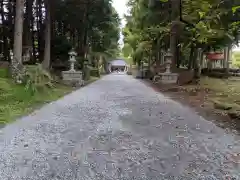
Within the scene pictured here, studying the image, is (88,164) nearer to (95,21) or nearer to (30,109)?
(30,109)

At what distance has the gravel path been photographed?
3570mm

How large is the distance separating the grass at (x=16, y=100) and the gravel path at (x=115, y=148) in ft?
1.48

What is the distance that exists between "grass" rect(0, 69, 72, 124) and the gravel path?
0.45 meters

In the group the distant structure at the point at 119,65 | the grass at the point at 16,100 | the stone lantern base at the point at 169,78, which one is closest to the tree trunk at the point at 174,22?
the stone lantern base at the point at 169,78

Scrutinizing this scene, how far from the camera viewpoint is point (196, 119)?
7.21 metres

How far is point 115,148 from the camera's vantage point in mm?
4617

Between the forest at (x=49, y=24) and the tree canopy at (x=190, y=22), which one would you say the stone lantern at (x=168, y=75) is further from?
the forest at (x=49, y=24)

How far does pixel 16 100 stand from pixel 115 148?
544cm

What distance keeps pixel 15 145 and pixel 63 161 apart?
1175 mm

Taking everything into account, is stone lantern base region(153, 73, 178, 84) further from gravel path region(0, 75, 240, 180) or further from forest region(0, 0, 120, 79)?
gravel path region(0, 75, 240, 180)

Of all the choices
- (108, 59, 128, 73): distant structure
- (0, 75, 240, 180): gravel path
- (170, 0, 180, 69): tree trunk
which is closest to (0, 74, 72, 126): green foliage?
(0, 75, 240, 180): gravel path

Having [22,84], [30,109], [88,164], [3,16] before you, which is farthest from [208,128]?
[3,16]

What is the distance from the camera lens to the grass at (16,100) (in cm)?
734

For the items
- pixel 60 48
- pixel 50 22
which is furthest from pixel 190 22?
pixel 60 48
